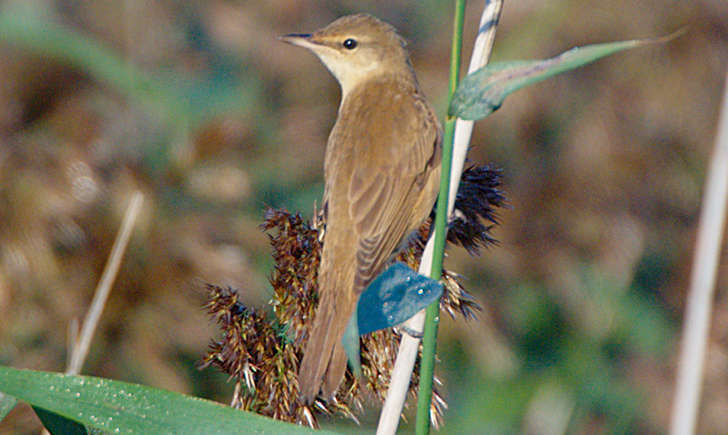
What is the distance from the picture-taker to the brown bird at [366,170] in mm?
1611

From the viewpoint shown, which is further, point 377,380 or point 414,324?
point 377,380

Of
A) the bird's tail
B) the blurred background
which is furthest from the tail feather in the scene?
the blurred background

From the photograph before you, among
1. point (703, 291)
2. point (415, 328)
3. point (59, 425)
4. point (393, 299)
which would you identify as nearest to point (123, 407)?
point (59, 425)

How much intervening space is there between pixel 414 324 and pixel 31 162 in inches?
105

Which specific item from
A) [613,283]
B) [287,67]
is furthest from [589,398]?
[287,67]

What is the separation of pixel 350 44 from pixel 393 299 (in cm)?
127

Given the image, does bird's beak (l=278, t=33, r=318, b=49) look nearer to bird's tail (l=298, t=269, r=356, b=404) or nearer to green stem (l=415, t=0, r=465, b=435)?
bird's tail (l=298, t=269, r=356, b=404)

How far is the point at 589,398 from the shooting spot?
3.43 metres

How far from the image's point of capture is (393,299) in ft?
3.46

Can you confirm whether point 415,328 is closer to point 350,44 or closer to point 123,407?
point 123,407

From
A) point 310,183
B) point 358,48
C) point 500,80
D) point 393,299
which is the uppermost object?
point 358,48

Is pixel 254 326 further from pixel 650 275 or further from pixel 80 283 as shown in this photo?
pixel 650 275

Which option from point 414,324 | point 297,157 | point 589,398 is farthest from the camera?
point 297,157

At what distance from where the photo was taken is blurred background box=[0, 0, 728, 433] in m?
3.61
